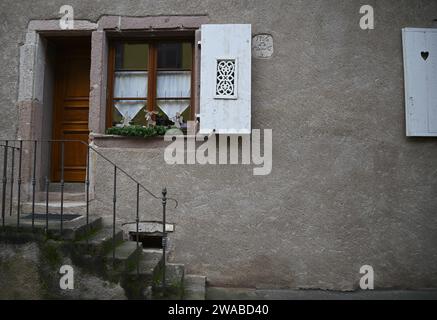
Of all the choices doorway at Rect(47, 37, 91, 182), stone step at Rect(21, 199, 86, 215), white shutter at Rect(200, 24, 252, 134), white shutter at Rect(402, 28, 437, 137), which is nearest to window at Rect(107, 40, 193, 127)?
white shutter at Rect(200, 24, 252, 134)

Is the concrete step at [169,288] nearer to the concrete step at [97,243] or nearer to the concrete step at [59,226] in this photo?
the concrete step at [97,243]

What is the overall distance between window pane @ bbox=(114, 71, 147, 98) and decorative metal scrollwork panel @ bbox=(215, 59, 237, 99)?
1.11 metres

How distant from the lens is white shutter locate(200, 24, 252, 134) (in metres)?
4.04

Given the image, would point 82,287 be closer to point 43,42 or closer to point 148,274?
point 148,274

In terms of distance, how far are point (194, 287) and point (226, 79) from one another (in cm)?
249

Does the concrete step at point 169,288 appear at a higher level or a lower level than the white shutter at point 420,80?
lower

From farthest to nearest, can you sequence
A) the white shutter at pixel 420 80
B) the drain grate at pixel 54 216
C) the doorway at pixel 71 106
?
the doorway at pixel 71 106 < the white shutter at pixel 420 80 < the drain grate at pixel 54 216

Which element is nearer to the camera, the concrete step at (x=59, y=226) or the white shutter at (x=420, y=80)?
the concrete step at (x=59, y=226)

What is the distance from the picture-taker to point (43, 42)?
4.54 metres

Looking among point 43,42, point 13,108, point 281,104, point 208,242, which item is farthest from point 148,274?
point 43,42

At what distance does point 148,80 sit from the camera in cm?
451

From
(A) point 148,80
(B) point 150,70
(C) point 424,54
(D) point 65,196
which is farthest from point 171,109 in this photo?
(C) point 424,54

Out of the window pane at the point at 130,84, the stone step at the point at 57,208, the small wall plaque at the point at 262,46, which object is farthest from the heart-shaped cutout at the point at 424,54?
the stone step at the point at 57,208

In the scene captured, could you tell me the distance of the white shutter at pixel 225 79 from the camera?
13.3ft
